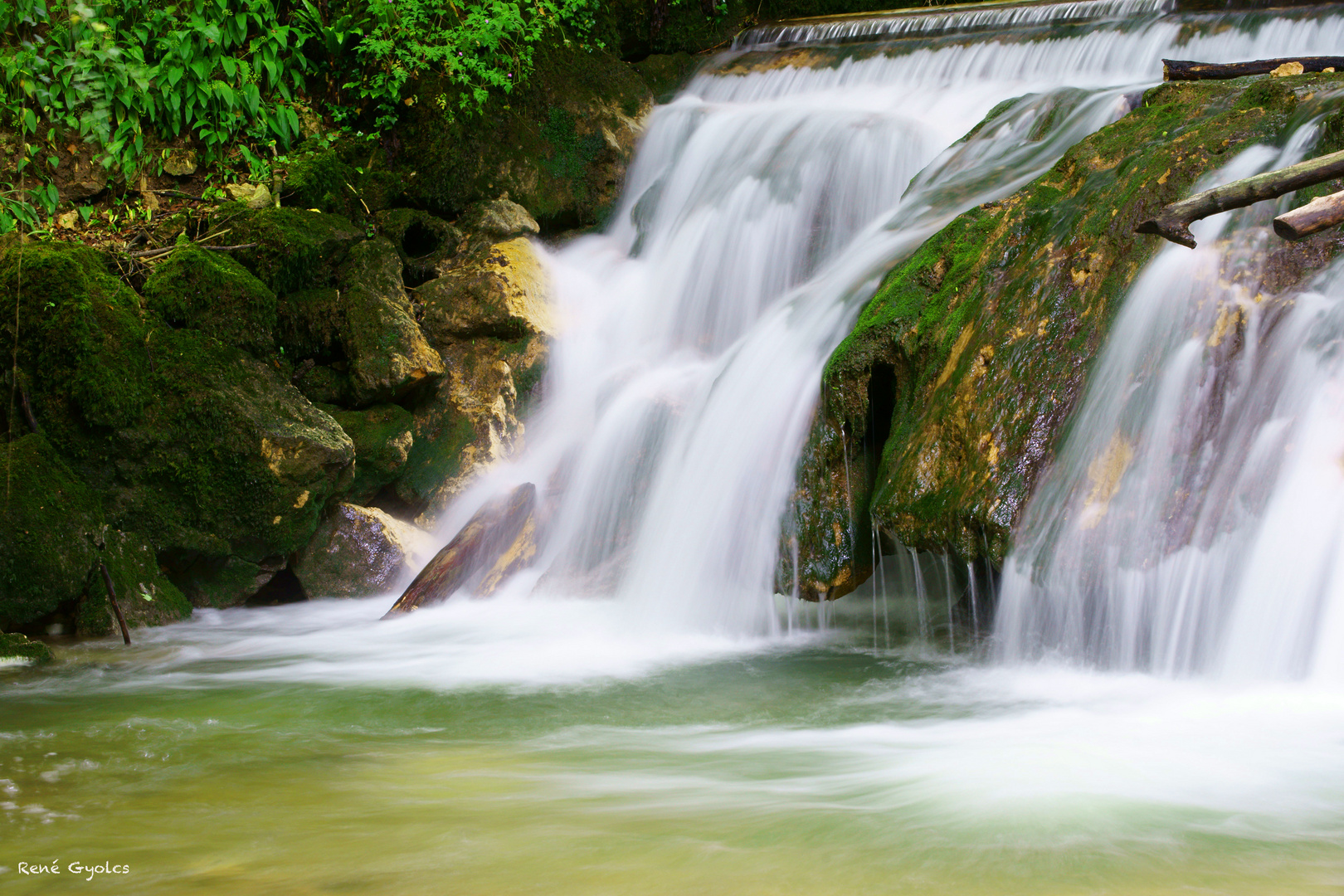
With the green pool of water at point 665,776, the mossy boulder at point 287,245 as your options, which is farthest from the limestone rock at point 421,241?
the green pool of water at point 665,776

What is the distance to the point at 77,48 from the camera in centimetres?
652

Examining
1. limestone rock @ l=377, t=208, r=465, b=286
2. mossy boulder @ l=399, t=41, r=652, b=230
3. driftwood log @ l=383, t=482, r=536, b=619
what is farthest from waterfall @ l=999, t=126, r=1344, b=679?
mossy boulder @ l=399, t=41, r=652, b=230

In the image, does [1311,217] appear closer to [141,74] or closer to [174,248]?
[174,248]

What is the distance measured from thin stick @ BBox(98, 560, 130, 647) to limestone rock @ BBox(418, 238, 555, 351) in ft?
9.06

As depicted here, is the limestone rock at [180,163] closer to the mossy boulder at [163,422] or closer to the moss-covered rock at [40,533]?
the mossy boulder at [163,422]

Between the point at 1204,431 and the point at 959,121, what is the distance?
5164mm

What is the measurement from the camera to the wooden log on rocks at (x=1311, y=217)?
2.79 metres

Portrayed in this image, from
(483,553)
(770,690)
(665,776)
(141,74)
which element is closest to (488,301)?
(483,553)

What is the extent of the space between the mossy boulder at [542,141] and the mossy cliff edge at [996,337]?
4036 mm

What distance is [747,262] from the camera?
7797mm

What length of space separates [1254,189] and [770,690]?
7.88ft

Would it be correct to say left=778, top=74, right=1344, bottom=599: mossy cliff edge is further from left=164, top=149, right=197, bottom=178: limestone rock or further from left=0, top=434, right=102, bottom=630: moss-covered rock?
left=164, top=149, right=197, bottom=178: limestone rock

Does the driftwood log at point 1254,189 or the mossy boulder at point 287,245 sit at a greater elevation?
the mossy boulder at point 287,245

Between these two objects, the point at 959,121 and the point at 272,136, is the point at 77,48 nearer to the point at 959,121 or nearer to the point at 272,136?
the point at 272,136
